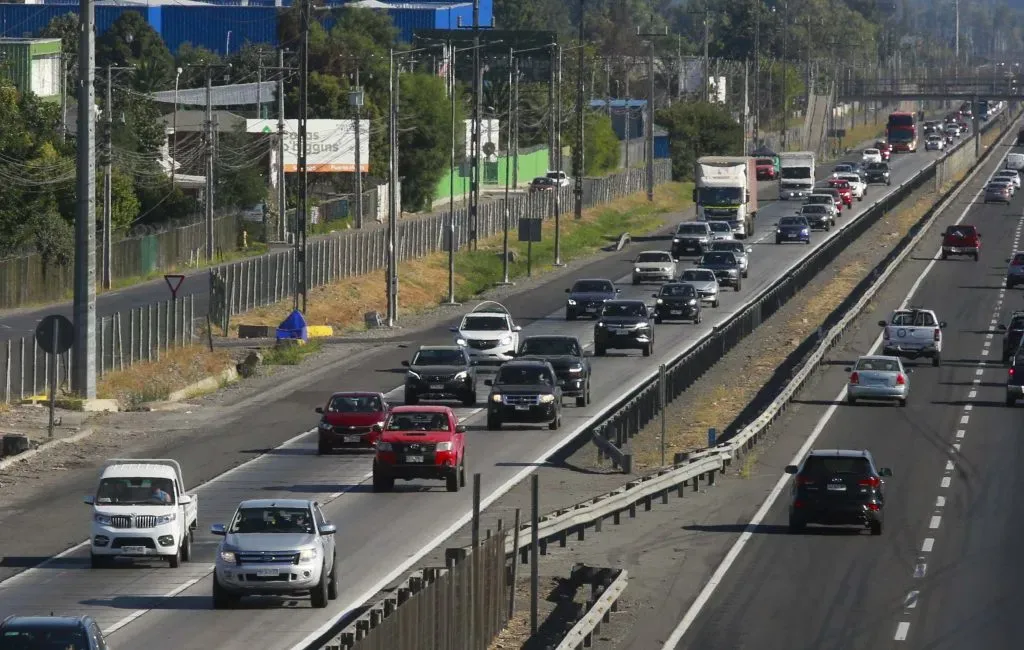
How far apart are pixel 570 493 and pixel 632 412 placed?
9.42 m

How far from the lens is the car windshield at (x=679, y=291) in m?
74.4

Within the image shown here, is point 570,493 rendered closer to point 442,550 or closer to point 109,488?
point 442,550

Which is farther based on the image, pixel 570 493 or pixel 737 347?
pixel 737 347

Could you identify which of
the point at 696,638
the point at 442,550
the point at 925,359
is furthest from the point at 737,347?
the point at 696,638

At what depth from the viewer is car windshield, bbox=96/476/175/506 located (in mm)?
30641

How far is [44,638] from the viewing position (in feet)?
62.5

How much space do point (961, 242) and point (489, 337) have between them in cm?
4616

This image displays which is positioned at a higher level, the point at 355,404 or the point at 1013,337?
the point at 355,404

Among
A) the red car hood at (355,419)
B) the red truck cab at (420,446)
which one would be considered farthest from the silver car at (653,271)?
the red truck cab at (420,446)

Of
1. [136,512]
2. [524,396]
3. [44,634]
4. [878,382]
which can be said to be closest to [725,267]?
[878,382]

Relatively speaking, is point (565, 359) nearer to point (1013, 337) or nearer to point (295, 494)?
point (295, 494)

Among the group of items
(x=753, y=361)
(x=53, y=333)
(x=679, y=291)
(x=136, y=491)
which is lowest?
(x=753, y=361)

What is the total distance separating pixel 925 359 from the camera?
223 ft

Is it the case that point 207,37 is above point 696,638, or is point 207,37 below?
above
